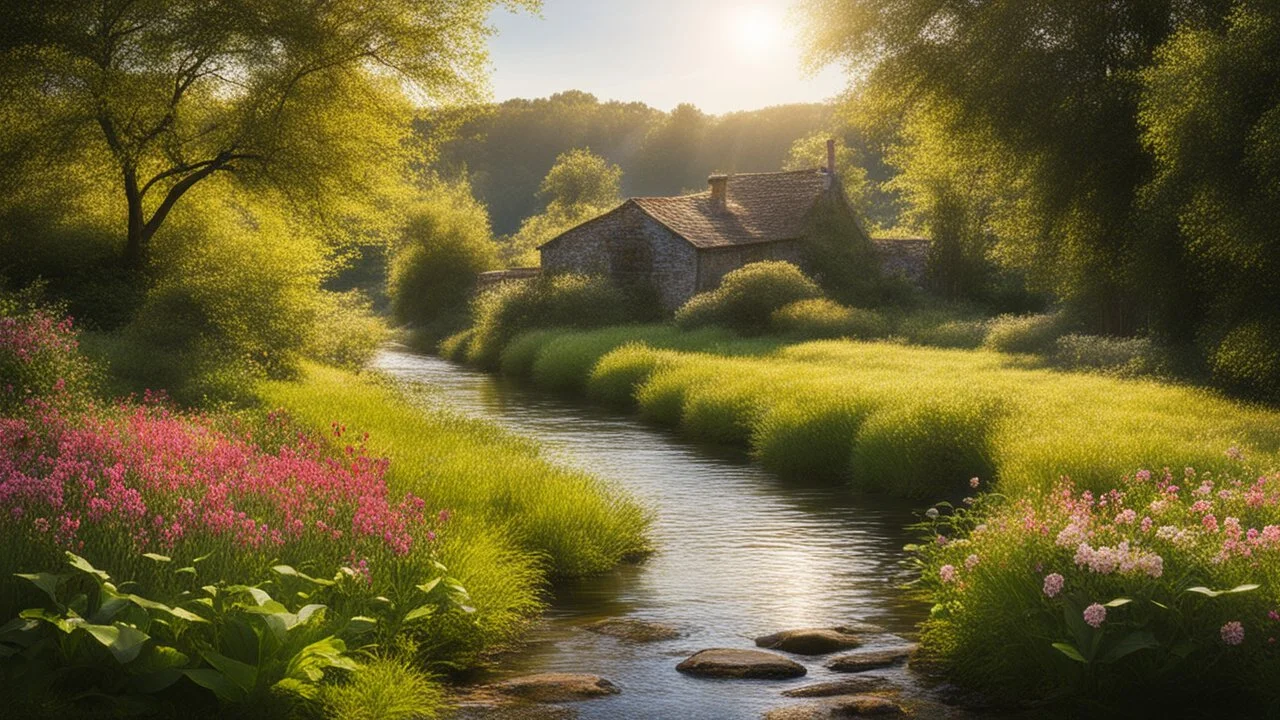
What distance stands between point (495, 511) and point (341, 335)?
16.5m

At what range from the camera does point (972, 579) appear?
9742 millimetres

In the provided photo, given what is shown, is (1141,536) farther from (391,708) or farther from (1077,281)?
(1077,281)

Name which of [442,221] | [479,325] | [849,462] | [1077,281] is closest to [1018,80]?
[1077,281]

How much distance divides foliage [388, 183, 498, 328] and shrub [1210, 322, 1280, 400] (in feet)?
139

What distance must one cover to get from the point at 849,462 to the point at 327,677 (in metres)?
12.7

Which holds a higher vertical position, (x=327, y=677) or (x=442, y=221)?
(x=442, y=221)

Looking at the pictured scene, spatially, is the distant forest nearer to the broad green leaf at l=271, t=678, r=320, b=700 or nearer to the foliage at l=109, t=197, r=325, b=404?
the foliage at l=109, t=197, r=325, b=404

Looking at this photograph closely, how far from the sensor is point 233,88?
25547 mm

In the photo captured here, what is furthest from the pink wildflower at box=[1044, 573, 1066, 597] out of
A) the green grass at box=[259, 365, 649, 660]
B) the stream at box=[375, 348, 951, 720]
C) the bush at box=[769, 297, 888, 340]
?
the bush at box=[769, 297, 888, 340]

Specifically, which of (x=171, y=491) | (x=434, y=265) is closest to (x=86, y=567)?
(x=171, y=491)

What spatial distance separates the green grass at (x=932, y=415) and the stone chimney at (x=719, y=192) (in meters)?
20.7

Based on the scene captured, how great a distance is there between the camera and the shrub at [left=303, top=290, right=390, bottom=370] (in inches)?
1083

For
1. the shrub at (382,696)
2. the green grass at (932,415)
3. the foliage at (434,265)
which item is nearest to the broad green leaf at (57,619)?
the shrub at (382,696)

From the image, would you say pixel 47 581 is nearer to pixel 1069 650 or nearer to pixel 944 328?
pixel 1069 650
